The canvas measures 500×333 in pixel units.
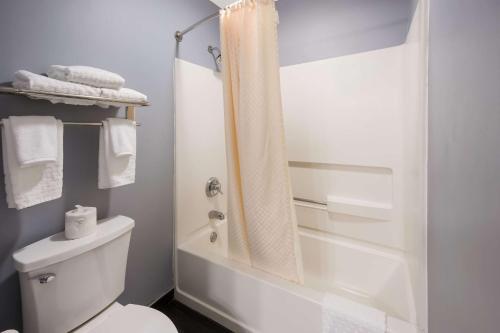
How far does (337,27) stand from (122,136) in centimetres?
172

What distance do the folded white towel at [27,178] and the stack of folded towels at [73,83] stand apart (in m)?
0.15

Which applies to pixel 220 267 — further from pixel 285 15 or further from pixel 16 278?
pixel 285 15

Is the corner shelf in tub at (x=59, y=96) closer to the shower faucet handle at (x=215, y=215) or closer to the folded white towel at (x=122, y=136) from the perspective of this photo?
the folded white towel at (x=122, y=136)

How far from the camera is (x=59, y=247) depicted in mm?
938

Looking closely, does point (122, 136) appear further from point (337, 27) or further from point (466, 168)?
point (337, 27)

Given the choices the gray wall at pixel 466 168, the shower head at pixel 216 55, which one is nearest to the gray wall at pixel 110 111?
the shower head at pixel 216 55

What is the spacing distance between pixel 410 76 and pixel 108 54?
69.6 inches

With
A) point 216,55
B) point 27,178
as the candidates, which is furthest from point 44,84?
point 216,55

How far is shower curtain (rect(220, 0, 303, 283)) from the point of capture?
4.02 feet

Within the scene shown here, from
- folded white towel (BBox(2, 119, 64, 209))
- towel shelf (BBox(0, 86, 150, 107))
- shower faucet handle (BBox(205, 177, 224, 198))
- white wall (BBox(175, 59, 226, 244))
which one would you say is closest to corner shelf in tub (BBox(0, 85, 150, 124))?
towel shelf (BBox(0, 86, 150, 107))

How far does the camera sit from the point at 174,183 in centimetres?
168

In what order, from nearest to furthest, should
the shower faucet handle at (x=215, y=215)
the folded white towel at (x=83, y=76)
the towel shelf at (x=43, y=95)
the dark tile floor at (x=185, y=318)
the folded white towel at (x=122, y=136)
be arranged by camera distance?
the towel shelf at (x=43, y=95), the folded white towel at (x=83, y=76), the folded white towel at (x=122, y=136), the dark tile floor at (x=185, y=318), the shower faucet handle at (x=215, y=215)

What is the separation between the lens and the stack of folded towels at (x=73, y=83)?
824 millimetres

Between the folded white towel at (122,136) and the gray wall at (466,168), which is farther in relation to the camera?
the folded white towel at (122,136)
